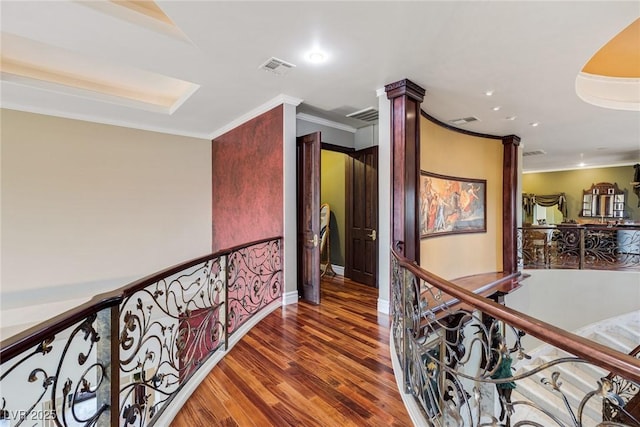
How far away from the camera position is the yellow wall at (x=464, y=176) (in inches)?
197

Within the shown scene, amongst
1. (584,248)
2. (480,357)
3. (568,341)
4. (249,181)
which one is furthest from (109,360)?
(584,248)

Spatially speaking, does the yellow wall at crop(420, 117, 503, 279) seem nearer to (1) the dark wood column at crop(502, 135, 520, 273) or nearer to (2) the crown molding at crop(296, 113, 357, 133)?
(1) the dark wood column at crop(502, 135, 520, 273)

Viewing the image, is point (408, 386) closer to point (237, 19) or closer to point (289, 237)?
point (289, 237)

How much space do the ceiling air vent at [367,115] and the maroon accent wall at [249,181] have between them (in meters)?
1.27

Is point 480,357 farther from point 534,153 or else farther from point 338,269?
point 534,153

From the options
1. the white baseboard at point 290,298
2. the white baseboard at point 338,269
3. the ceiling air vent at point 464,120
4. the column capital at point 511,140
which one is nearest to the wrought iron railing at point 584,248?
the column capital at point 511,140

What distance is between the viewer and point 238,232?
5.49m

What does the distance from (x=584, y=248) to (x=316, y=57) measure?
324 inches

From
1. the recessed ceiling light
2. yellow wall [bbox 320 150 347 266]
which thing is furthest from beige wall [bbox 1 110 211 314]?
the recessed ceiling light

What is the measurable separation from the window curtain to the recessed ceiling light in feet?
36.4

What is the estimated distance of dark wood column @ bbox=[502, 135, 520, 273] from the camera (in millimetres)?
6367

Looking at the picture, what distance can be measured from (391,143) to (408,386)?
2.59 meters

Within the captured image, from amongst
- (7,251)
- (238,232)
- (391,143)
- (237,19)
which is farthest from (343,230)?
(7,251)

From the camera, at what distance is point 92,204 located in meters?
5.14
